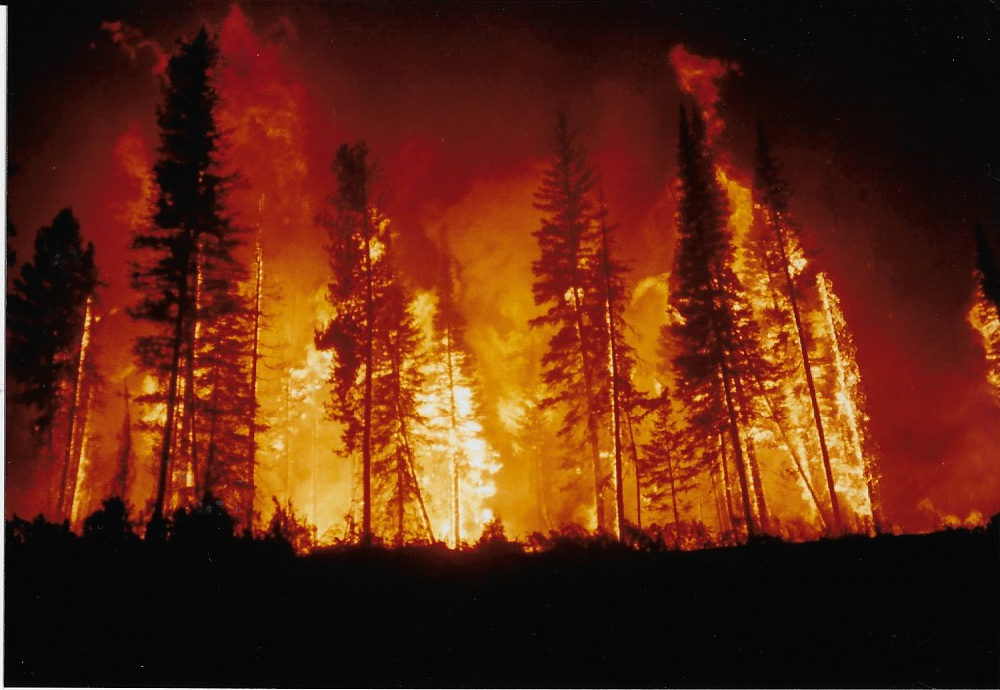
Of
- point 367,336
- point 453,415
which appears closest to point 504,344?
point 453,415

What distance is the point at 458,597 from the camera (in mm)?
8039

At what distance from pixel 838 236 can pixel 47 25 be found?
163 feet

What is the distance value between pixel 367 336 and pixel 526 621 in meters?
16.9

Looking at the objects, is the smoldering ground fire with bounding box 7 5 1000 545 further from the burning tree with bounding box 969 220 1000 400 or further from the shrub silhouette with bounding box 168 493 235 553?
the shrub silhouette with bounding box 168 493 235 553

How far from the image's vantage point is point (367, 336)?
2259 cm

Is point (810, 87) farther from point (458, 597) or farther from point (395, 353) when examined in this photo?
point (458, 597)

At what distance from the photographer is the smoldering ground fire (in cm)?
2631

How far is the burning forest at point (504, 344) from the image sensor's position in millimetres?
7355

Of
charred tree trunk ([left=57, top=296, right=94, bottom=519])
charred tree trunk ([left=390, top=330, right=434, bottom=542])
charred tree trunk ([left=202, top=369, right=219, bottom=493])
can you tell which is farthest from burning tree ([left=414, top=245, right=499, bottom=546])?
charred tree trunk ([left=57, top=296, right=94, bottom=519])

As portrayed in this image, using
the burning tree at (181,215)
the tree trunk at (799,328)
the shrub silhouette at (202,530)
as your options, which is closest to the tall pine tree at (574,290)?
the tree trunk at (799,328)

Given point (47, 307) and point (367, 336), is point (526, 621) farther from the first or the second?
point (47, 307)

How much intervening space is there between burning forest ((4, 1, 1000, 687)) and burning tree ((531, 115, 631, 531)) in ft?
0.62

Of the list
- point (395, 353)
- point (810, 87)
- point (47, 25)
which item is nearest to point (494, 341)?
point (395, 353)

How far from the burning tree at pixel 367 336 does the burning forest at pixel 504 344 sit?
0.64 ft
